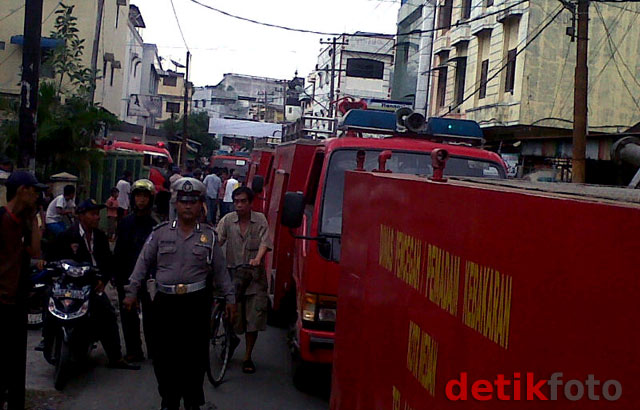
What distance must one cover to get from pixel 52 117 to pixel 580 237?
12780 millimetres

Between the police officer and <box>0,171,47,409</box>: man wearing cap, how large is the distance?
0.79 metres

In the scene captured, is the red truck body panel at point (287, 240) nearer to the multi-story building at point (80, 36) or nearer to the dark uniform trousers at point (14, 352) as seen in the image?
the dark uniform trousers at point (14, 352)

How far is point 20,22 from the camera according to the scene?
30547mm

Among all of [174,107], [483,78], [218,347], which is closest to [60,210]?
[218,347]

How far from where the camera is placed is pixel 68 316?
22.2 ft

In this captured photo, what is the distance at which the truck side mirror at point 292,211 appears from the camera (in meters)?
6.49

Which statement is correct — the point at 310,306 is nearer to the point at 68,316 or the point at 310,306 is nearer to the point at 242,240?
the point at 242,240

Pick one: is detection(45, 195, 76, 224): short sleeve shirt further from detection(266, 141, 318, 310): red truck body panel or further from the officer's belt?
the officer's belt

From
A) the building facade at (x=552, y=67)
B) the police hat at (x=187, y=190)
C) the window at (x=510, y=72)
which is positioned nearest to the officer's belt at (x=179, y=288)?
the police hat at (x=187, y=190)

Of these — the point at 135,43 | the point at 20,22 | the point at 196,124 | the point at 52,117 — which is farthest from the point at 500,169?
the point at 196,124

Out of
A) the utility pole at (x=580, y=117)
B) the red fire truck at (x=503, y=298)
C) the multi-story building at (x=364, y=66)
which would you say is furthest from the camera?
the multi-story building at (x=364, y=66)

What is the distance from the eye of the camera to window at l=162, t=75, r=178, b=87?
7462 cm

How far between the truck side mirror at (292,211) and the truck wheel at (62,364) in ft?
7.20

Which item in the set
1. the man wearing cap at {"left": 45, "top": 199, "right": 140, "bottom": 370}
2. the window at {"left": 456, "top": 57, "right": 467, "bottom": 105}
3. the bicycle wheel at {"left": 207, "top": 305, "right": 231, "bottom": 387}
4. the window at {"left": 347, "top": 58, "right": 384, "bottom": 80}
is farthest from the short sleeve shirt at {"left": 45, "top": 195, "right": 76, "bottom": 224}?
the window at {"left": 347, "top": 58, "right": 384, "bottom": 80}
